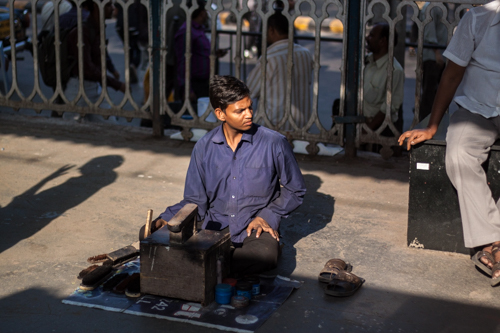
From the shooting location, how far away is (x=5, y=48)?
9805 millimetres

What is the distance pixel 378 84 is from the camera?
22.4 ft

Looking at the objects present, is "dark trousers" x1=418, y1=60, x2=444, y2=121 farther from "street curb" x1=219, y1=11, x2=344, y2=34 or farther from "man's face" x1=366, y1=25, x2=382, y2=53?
"street curb" x1=219, y1=11, x2=344, y2=34

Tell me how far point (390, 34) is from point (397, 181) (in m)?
1.39

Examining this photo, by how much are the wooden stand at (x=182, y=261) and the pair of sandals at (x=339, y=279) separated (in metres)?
0.67

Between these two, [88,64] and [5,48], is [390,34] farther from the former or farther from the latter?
[5,48]

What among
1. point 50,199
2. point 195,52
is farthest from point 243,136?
point 195,52

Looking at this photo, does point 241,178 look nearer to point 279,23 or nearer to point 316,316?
point 316,316

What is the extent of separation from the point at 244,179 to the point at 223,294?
0.83m

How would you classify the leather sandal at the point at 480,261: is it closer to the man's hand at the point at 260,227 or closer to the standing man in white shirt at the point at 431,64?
the man's hand at the point at 260,227

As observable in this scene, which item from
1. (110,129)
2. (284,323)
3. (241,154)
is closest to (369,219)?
(241,154)

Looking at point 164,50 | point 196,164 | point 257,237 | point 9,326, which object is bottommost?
point 9,326

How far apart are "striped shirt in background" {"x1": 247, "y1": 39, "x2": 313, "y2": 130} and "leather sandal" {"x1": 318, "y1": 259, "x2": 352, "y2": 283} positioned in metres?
2.85

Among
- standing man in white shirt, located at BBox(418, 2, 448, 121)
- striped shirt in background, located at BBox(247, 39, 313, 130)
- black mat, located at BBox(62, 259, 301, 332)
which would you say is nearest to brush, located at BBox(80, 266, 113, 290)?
black mat, located at BBox(62, 259, 301, 332)

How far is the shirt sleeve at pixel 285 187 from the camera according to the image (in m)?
4.23
